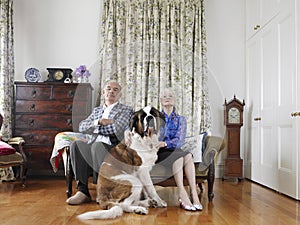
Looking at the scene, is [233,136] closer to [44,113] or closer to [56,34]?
[44,113]

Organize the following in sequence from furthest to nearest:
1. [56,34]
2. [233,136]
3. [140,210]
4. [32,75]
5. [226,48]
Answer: [226,48], [56,34], [233,136], [32,75], [140,210]

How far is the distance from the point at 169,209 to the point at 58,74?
100 inches

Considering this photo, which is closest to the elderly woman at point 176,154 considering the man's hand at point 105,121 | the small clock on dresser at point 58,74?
the man's hand at point 105,121

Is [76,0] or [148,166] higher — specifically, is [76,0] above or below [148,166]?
above

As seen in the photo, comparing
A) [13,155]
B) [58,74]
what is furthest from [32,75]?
[13,155]

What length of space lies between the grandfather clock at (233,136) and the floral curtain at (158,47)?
262 millimetres

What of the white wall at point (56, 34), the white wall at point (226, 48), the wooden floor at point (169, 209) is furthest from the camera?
the white wall at point (226, 48)

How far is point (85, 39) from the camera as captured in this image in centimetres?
500

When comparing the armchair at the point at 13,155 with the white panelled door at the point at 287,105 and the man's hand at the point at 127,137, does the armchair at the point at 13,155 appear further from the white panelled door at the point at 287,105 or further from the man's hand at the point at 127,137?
the white panelled door at the point at 287,105

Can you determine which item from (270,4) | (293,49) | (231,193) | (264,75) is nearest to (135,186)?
(231,193)

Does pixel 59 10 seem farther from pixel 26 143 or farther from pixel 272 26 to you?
pixel 272 26

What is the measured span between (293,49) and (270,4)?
2.99 feet

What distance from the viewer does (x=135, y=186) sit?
111 inches

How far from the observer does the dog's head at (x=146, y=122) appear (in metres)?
2.89
